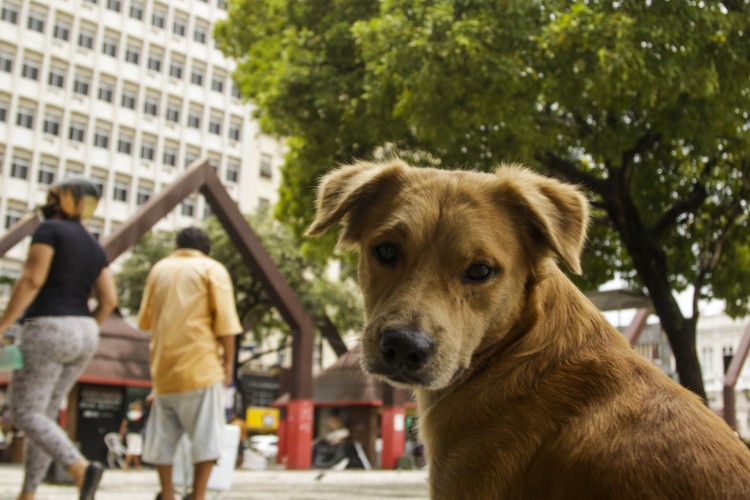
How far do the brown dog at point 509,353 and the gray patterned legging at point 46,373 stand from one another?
3.40 meters

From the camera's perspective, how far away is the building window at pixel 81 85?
5915 centimetres

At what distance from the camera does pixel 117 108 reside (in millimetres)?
61094

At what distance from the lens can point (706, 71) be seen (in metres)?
12.3

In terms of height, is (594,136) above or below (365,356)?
above

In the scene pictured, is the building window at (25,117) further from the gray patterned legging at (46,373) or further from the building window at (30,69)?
the gray patterned legging at (46,373)

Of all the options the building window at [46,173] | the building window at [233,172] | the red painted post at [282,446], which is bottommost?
the red painted post at [282,446]

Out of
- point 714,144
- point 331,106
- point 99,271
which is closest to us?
point 99,271

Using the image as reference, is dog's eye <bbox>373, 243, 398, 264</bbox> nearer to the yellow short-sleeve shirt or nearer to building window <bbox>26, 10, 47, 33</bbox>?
the yellow short-sleeve shirt

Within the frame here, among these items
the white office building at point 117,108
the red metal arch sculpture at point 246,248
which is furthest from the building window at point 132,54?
the red metal arch sculpture at point 246,248

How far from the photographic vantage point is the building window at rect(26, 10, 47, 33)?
5738cm

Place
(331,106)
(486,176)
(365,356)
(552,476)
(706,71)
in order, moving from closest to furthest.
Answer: (552,476)
(365,356)
(486,176)
(706,71)
(331,106)

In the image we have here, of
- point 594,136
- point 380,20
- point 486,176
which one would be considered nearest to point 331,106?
point 380,20

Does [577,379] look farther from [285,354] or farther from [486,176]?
[285,354]

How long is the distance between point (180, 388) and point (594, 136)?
9.63 meters
